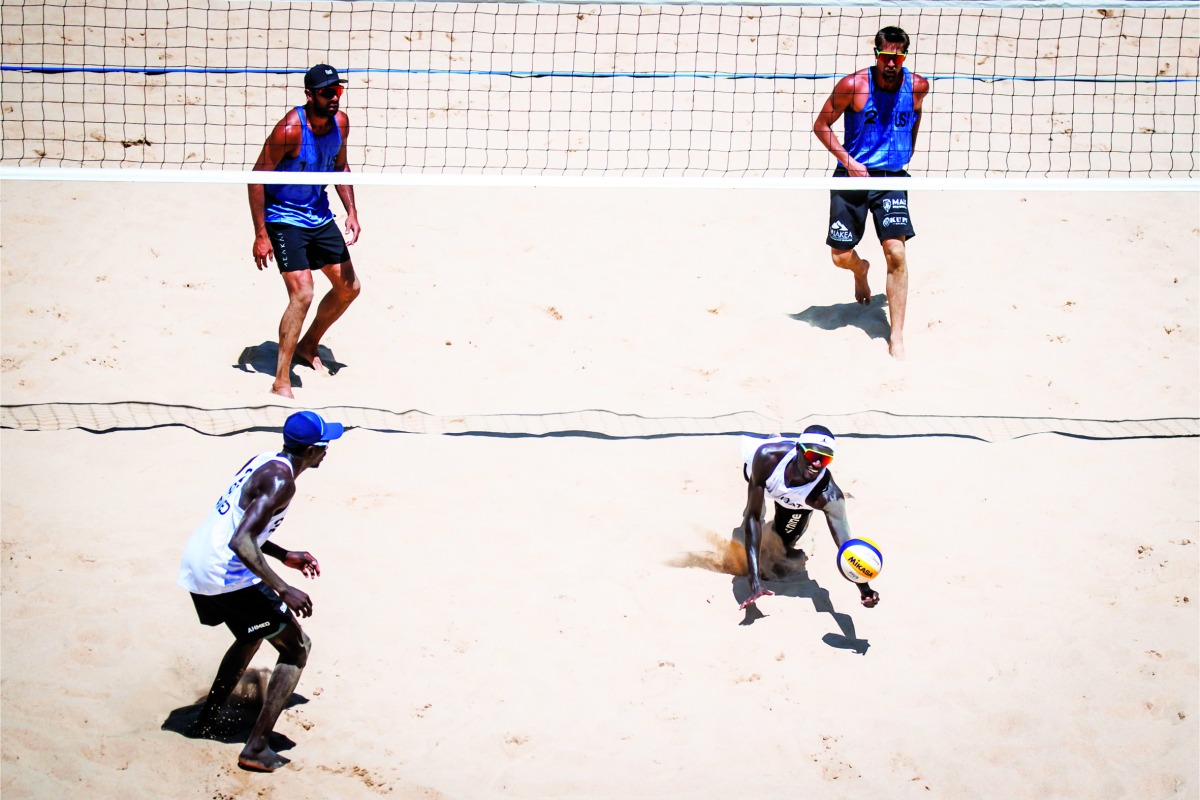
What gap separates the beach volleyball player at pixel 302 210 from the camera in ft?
22.8

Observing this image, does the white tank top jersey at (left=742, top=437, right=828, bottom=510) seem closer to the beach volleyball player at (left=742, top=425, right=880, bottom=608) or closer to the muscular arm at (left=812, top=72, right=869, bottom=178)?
the beach volleyball player at (left=742, top=425, right=880, bottom=608)

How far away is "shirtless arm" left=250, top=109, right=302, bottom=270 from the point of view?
6.93 metres

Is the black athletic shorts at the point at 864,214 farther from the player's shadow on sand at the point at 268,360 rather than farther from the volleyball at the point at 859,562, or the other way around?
the player's shadow on sand at the point at 268,360

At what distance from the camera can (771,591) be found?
5770 mm

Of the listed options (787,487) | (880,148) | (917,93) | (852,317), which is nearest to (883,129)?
(880,148)

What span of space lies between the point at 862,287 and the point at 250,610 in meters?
4.89

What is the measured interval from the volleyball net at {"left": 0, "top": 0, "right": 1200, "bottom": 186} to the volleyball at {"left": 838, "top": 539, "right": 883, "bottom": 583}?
478 cm

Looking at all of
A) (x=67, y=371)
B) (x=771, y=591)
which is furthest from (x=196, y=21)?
(x=771, y=591)

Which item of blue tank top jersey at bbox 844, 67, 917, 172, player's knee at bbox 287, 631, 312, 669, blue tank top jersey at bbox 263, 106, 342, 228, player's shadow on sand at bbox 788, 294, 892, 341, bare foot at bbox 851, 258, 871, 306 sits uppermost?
blue tank top jersey at bbox 844, 67, 917, 172

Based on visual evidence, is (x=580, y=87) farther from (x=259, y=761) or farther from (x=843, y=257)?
(x=259, y=761)

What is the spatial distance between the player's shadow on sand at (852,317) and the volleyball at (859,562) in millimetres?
2710

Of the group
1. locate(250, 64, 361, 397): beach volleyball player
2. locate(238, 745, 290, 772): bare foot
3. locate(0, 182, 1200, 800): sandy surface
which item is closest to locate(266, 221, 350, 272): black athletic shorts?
A: locate(250, 64, 361, 397): beach volleyball player

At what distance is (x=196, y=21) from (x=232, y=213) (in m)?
3.12

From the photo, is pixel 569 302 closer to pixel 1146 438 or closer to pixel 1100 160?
pixel 1146 438
